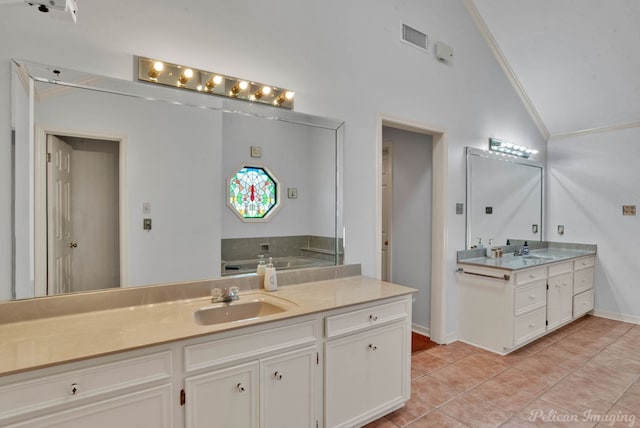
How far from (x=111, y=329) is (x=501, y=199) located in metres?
4.23

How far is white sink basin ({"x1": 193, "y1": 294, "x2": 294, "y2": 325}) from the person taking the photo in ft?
6.29

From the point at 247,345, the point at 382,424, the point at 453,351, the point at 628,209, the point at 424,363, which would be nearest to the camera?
the point at 247,345

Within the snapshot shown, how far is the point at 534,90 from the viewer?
4348 millimetres

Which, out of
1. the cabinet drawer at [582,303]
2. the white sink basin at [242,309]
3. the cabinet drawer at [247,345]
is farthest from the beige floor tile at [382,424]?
the cabinet drawer at [582,303]

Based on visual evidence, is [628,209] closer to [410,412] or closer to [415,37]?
[415,37]

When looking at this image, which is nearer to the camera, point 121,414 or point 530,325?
point 121,414

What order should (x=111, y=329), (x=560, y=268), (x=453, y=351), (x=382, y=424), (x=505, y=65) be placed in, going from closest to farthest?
(x=111, y=329), (x=382, y=424), (x=453, y=351), (x=560, y=268), (x=505, y=65)

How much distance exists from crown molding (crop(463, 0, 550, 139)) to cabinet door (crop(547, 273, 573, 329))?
210cm

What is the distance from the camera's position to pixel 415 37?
3197 millimetres

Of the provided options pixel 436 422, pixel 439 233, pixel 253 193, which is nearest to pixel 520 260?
pixel 439 233

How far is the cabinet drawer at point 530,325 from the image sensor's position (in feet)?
10.8

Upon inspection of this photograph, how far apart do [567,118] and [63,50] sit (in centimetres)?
541

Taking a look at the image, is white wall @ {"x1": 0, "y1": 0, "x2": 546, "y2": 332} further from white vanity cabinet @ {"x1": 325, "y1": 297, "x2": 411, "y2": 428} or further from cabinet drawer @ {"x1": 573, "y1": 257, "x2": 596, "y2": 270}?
cabinet drawer @ {"x1": 573, "y1": 257, "x2": 596, "y2": 270}

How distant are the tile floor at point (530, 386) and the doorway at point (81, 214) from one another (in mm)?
1930
